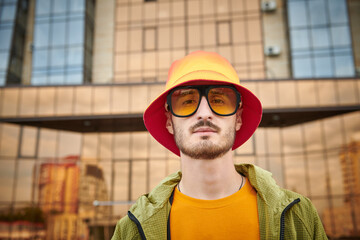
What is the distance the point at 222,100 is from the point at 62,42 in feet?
76.3

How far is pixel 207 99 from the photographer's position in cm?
184

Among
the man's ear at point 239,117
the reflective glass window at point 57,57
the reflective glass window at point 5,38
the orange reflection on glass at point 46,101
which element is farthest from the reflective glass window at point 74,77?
the man's ear at point 239,117

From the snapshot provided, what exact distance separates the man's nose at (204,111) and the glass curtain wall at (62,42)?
21.4m

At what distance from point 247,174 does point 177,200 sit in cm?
52

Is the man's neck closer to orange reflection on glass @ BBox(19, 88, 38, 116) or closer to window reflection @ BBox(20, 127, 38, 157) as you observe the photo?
orange reflection on glass @ BBox(19, 88, 38, 116)

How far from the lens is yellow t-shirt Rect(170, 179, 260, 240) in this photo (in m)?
1.81

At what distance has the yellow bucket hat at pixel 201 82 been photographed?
183 centimetres

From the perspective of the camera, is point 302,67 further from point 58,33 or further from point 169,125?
point 169,125

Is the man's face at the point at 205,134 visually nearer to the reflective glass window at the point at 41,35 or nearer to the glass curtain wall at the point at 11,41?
the reflective glass window at the point at 41,35

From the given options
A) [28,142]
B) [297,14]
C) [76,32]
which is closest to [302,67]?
[297,14]

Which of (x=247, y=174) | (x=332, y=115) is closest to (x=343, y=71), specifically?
(x=332, y=115)

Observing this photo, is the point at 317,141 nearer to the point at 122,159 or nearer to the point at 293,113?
the point at 293,113

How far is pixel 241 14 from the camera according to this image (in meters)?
21.9

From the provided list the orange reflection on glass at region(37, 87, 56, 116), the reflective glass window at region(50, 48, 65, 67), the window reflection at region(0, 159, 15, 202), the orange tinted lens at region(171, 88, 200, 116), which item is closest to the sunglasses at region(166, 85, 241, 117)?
the orange tinted lens at region(171, 88, 200, 116)
